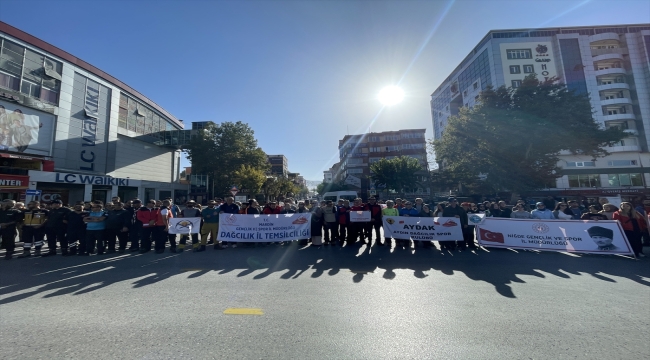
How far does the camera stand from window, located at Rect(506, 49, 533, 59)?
142 feet

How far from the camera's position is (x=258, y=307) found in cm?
403

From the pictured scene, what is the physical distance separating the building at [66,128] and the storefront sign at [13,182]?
0.05 m

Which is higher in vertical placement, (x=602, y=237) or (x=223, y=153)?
(x=223, y=153)

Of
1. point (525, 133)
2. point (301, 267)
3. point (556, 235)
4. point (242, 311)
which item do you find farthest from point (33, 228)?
point (525, 133)

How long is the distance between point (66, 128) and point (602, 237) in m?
33.7

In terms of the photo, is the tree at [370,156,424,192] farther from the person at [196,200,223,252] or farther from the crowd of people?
the person at [196,200,223,252]

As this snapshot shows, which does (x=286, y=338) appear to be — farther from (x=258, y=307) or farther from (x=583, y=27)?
(x=583, y=27)

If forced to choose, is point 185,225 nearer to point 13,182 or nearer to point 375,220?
point 375,220

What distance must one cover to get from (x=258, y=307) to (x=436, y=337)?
8.27ft

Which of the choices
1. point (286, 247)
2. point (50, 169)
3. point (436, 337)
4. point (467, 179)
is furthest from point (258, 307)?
point (467, 179)

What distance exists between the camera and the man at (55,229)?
7.68 meters

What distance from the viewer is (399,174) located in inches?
1628

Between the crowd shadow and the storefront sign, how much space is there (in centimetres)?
1505

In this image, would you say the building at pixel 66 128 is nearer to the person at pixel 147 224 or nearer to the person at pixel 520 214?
the person at pixel 147 224
